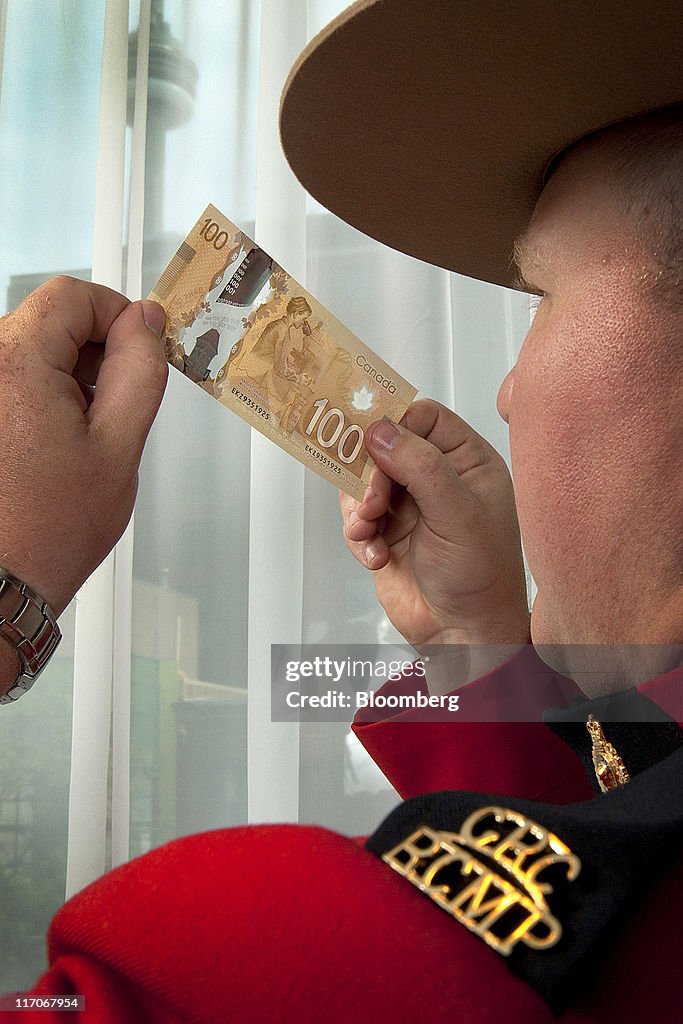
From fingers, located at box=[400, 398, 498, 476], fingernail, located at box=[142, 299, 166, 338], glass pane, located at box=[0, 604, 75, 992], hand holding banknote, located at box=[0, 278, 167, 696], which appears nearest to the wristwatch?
hand holding banknote, located at box=[0, 278, 167, 696]

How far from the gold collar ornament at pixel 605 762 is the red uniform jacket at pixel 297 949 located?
0.24 m

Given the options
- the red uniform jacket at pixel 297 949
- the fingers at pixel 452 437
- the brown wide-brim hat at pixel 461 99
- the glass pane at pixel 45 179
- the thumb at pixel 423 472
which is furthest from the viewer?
the glass pane at pixel 45 179

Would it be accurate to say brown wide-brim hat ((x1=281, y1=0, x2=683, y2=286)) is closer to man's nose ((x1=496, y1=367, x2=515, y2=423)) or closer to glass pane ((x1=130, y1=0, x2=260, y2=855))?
man's nose ((x1=496, y1=367, x2=515, y2=423))

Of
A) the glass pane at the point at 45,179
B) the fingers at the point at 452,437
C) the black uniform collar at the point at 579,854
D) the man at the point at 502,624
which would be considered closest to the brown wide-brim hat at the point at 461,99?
the man at the point at 502,624

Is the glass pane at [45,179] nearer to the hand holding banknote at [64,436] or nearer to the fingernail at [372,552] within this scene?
the fingernail at [372,552]

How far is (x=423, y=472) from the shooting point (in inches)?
42.3

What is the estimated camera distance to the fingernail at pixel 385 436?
108cm

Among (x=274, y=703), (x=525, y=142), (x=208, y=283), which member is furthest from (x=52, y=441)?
(x=274, y=703)

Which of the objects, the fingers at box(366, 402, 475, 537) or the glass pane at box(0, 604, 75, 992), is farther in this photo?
the glass pane at box(0, 604, 75, 992)

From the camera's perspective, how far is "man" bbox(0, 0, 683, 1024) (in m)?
0.40

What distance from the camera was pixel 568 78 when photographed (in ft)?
2.27

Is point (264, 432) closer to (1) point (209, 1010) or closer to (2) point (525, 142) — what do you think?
(2) point (525, 142)

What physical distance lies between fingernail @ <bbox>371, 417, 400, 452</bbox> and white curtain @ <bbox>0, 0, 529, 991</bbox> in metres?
0.33

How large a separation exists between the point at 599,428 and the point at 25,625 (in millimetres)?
496
